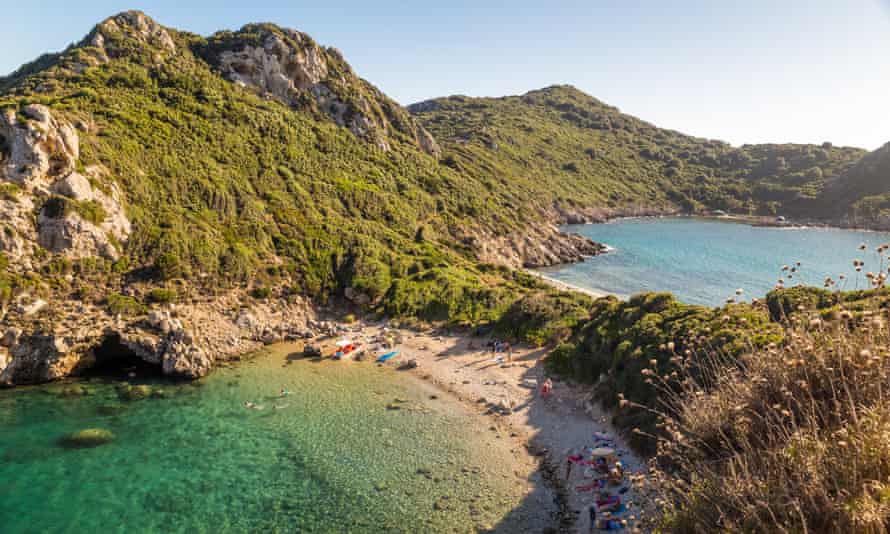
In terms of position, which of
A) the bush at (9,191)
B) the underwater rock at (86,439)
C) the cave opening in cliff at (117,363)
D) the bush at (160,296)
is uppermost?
the bush at (9,191)

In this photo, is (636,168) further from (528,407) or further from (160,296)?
(160,296)

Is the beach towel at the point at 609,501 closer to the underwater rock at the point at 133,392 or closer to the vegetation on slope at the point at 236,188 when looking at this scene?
the vegetation on slope at the point at 236,188

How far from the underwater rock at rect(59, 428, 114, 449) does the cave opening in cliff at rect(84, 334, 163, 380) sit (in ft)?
22.2

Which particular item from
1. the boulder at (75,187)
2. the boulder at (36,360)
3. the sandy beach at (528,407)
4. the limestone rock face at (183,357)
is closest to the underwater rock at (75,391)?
the boulder at (36,360)

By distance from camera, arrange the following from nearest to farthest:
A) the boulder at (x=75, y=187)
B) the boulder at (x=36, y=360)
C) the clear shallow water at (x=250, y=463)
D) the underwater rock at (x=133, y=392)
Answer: the clear shallow water at (x=250, y=463) < the underwater rock at (x=133, y=392) < the boulder at (x=36, y=360) < the boulder at (x=75, y=187)

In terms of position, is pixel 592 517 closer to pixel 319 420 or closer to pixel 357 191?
pixel 319 420

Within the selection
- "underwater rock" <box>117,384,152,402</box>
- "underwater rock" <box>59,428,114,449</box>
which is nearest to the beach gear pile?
"underwater rock" <box>59,428,114,449</box>

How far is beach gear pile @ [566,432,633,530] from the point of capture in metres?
15.7

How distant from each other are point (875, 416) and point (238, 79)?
7066 cm

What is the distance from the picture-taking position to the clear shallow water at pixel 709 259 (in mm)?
58094

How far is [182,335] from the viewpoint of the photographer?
91.1ft

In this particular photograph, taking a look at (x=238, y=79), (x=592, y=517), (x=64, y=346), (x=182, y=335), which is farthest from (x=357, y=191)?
(x=592, y=517)

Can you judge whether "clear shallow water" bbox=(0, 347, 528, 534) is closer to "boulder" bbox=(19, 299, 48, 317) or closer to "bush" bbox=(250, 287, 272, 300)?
"boulder" bbox=(19, 299, 48, 317)

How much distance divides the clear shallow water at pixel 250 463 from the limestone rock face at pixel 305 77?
50.1 m
